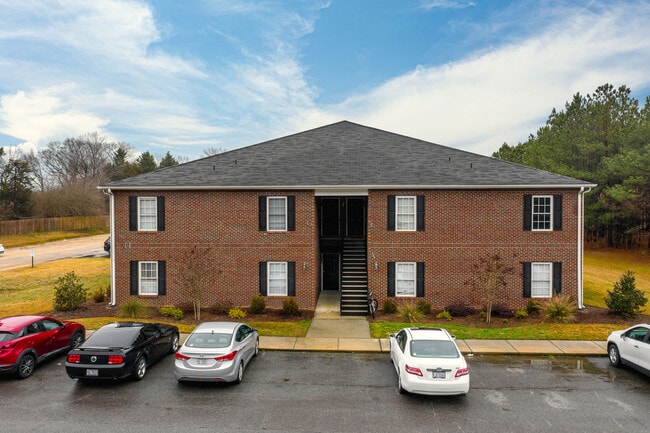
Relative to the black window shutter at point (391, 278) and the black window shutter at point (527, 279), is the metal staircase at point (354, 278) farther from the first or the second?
the black window shutter at point (527, 279)

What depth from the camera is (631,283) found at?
59.8ft

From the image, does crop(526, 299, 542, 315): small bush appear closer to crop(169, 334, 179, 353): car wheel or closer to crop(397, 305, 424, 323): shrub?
crop(397, 305, 424, 323): shrub

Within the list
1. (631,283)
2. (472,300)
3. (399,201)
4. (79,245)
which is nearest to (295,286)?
(399,201)

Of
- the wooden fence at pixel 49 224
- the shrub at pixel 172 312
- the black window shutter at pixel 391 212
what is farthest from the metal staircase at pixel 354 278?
the wooden fence at pixel 49 224

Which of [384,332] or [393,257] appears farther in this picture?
[393,257]

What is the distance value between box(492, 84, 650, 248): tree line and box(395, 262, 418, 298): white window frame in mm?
29538

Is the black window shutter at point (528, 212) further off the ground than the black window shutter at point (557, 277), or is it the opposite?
the black window shutter at point (528, 212)

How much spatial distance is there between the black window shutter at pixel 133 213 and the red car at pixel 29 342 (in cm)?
700

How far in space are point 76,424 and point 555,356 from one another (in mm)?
14161

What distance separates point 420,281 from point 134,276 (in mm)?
14120

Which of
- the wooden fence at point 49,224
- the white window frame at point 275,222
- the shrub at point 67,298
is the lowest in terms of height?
the shrub at point 67,298

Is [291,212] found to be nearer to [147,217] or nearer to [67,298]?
[147,217]

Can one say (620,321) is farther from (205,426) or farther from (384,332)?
(205,426)

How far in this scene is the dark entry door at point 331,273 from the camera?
78.8 feet
